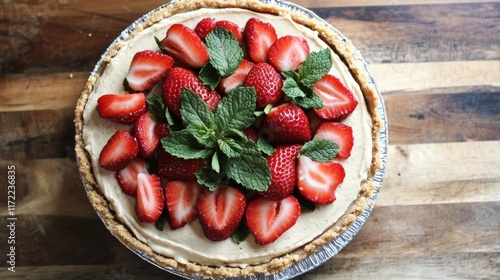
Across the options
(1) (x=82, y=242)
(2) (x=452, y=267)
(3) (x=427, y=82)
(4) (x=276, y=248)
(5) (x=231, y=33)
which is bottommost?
(2) (x=452, y=267)

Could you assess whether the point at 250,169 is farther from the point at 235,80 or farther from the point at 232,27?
the point at 232,27

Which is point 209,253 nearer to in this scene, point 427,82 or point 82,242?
point 82,242

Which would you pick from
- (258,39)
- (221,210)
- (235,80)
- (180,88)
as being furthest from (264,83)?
(221,210)

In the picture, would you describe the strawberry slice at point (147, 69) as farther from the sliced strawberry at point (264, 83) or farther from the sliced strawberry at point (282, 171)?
the sliced strawberry at point (282, 171)

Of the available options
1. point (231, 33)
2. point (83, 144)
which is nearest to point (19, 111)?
point (83, 144)

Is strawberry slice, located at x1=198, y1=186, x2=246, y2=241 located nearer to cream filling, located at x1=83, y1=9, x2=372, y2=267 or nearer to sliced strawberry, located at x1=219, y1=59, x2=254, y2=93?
cream filling, located at x1=83, y1=9, x2=372, y2=267

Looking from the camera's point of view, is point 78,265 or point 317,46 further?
point 78,265
